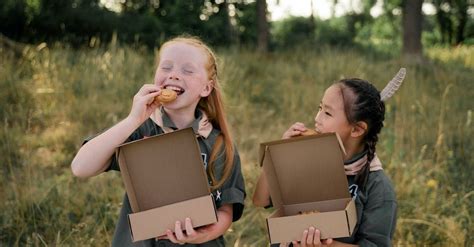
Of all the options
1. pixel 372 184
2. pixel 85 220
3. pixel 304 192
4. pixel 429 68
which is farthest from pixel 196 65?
pixel 429 68

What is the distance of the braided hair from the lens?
5.89 feet

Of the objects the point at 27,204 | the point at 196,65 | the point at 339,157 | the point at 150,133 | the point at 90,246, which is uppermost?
the point at 196,65

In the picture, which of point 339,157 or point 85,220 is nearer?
point 339,157

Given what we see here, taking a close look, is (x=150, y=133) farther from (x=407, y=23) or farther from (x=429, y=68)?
(x=407, y=23)

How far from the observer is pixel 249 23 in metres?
16.6

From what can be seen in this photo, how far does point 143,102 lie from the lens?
164 centimetres

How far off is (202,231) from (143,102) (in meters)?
0.42

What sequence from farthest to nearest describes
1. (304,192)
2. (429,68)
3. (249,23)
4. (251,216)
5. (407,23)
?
(249,23)
(407,23)
(429,68)
(251,216)
(304,192)

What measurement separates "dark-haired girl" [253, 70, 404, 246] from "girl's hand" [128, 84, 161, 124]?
1.47 feet

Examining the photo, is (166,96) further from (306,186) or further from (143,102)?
(306,186)

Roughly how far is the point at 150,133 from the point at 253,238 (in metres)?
1.66

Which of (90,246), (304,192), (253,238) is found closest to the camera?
(304,192)

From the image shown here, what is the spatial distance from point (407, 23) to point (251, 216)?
27.6 feet

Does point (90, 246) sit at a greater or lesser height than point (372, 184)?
lesser
